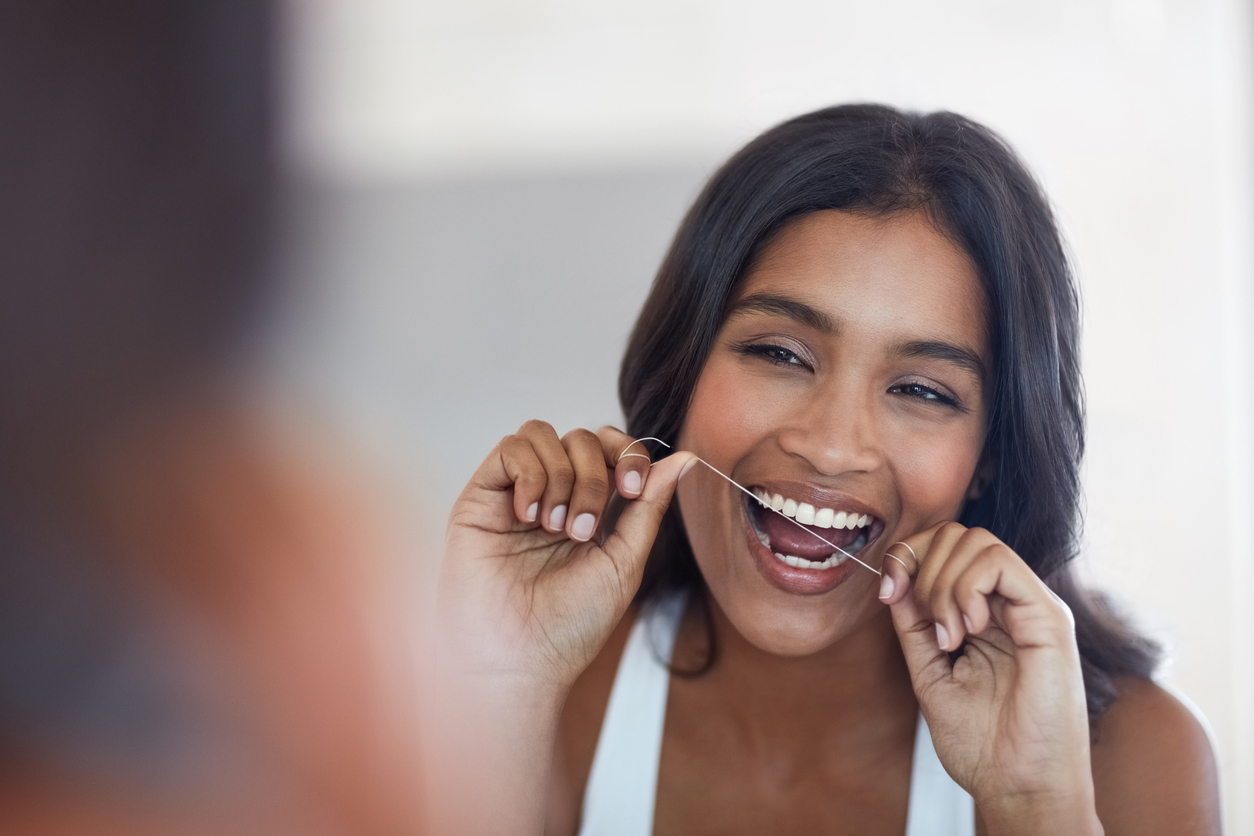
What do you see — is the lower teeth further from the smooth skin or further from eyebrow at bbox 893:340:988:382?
eyebrow at bbox 893:340:988:382

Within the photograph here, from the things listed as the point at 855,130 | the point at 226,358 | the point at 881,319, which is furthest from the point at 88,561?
the point at 855,130

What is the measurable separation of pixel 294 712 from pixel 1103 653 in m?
1.02

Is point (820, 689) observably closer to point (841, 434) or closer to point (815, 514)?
point (815, 514)

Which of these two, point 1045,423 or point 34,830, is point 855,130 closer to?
point 1045,423

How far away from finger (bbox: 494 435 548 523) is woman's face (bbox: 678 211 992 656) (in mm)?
281

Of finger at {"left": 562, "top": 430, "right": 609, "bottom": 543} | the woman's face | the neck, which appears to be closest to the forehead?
the woman's face

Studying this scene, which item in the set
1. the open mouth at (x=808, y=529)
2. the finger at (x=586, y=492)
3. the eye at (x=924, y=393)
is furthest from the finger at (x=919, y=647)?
the finger at (x=586, y=492)

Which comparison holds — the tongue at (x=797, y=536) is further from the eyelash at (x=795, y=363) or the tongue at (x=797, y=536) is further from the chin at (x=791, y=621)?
the eyelash at (x=795, y=363)

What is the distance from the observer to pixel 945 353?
965 millimetres

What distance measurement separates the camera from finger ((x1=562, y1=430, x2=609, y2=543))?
2.82 feet

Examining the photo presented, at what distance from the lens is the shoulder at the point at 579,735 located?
1104 millimetres

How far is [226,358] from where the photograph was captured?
0.48m

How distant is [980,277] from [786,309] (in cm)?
24

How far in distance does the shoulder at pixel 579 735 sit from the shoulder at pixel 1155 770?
64 cm
